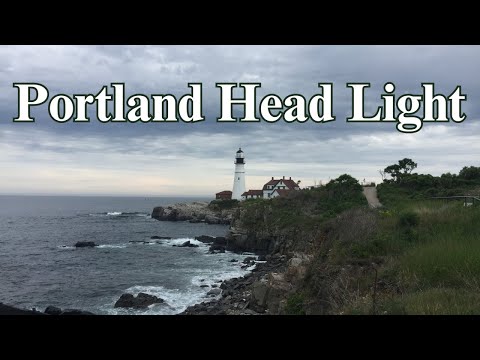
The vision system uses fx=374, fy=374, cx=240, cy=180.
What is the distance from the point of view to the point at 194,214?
2990 inches

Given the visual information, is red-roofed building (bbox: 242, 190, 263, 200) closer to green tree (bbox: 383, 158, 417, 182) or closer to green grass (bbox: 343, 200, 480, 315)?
green tree (bbox: 383, 158, 417, 182)

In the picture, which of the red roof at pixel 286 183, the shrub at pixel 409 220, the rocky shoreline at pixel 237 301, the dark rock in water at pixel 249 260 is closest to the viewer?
the shrub at pixel 409 220

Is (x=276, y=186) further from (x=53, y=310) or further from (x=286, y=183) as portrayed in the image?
(x=53, y=310)

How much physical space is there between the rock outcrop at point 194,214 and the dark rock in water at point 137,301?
4865 centimetres

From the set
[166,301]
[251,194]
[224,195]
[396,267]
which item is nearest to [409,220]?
[396,267]

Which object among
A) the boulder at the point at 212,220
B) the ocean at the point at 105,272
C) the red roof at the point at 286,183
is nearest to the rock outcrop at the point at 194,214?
the boulder at the point at 212,220

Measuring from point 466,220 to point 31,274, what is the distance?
3169cm

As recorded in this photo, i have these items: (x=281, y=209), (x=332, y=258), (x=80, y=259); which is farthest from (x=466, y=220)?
(x=80, y=259)

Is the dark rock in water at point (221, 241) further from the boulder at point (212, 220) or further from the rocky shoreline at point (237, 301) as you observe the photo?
the boulder at point (212, 220)

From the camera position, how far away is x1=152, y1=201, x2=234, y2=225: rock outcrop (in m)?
71.2

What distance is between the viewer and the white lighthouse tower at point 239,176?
7512 centimetres

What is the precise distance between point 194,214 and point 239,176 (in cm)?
1197

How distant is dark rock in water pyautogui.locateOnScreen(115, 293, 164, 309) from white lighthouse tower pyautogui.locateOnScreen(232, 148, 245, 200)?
54682mm

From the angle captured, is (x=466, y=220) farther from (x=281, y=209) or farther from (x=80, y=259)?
(x=80, y=259)
